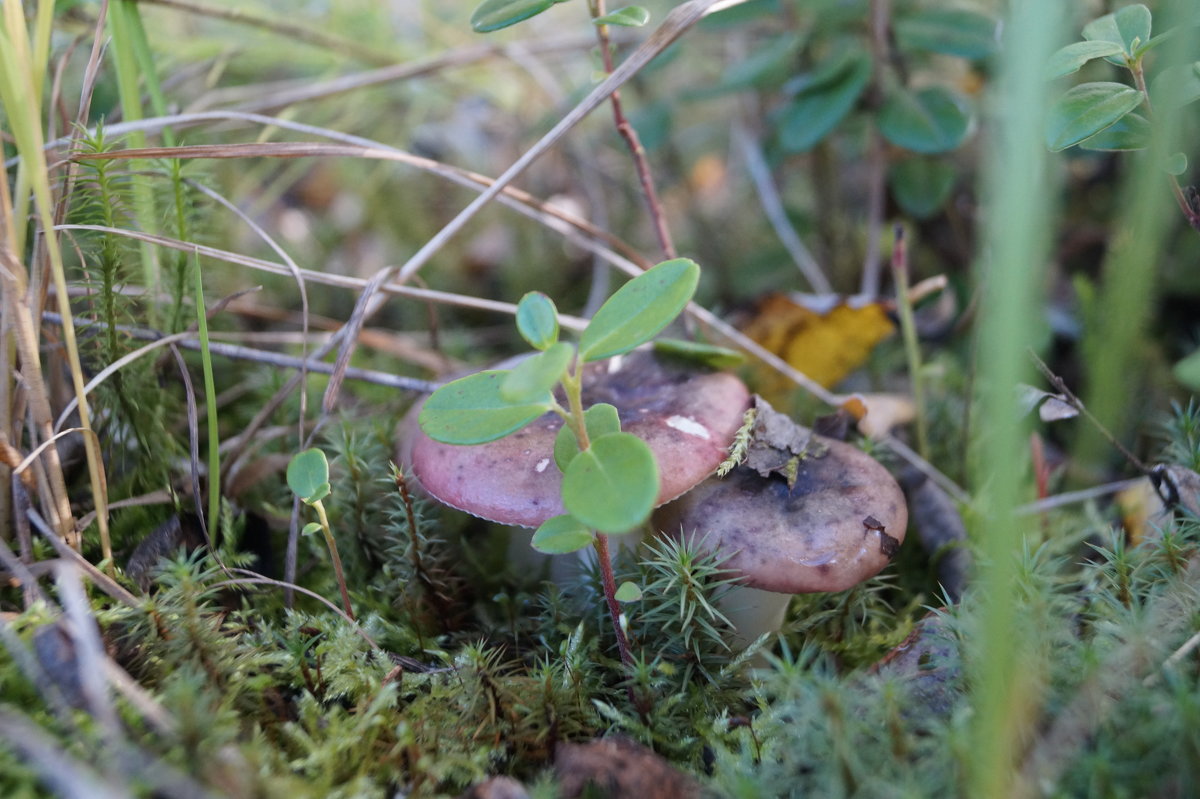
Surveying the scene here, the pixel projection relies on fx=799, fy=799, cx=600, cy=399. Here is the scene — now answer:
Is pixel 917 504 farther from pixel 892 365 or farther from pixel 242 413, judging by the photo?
pixel 242 413

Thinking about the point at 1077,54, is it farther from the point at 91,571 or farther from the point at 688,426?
the point at 91,571

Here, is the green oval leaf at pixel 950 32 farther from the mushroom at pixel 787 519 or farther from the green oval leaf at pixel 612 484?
the green oval leaf at pixel 612 484

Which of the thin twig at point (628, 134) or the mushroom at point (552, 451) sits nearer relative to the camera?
the mushroom at point (552, 451)

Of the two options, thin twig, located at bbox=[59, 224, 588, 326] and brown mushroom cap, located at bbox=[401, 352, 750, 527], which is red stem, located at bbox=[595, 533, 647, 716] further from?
thin twig, located at bbox=[59, 224, 588, 326]

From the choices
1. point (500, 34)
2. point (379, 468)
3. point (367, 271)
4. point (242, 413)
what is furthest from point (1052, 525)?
point (500, 34)

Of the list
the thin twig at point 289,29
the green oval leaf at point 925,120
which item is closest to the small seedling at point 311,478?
the thin twig at point 289,29

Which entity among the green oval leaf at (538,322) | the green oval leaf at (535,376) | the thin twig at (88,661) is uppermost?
the green oval leaf at (535,376)
